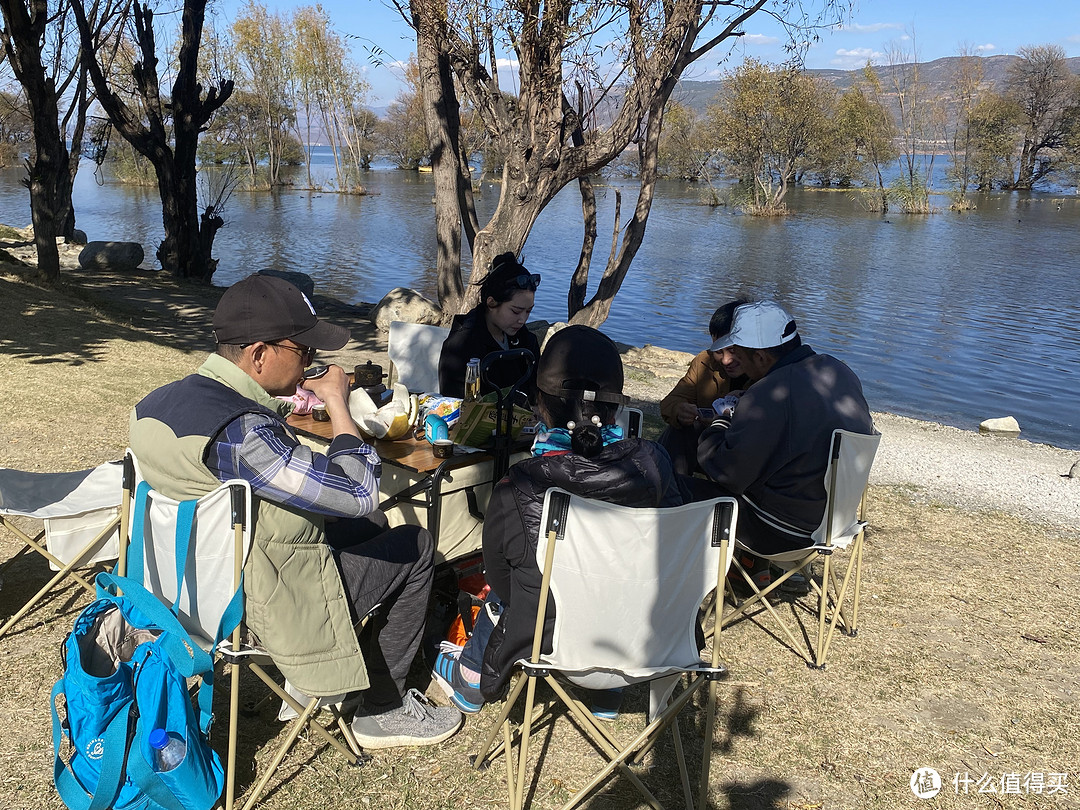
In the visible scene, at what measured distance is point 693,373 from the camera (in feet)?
14.1

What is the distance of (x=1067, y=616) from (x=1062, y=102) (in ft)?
224

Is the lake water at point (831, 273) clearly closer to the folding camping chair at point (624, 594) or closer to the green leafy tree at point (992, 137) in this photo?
the folding camping chair at point (624, 594)

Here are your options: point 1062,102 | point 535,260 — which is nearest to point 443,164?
point 535,260

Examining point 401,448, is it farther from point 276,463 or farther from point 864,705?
point 864,705

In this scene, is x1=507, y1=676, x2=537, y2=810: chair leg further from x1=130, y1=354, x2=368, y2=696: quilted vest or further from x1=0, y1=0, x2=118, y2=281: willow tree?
x1=0, y1=0, x2=118, y2=281: willow tree

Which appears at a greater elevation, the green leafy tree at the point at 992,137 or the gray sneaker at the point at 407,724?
the green leafy tree at the point at 992,137

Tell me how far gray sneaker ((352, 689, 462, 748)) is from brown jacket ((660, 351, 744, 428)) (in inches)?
74.3

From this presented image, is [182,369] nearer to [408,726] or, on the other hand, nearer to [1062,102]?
[408,726]

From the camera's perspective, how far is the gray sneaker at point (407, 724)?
2.74 m

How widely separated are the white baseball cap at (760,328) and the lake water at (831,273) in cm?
625

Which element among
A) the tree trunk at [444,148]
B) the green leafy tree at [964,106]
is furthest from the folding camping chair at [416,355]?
the green leafy tree at [964,106]

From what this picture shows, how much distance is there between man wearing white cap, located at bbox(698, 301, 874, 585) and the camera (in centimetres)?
325

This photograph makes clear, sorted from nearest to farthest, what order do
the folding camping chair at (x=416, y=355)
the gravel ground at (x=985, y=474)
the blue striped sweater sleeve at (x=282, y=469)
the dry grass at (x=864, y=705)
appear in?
1. the blue striped sweater sleeve at (x=282, y=469)
2. the dry grass at (x=864, y=705)
3. the folding camping chair at (x=416, y=355)
4. the gravel ground at (x=985, y=474)

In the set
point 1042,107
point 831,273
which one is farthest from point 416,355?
point 1042,107
